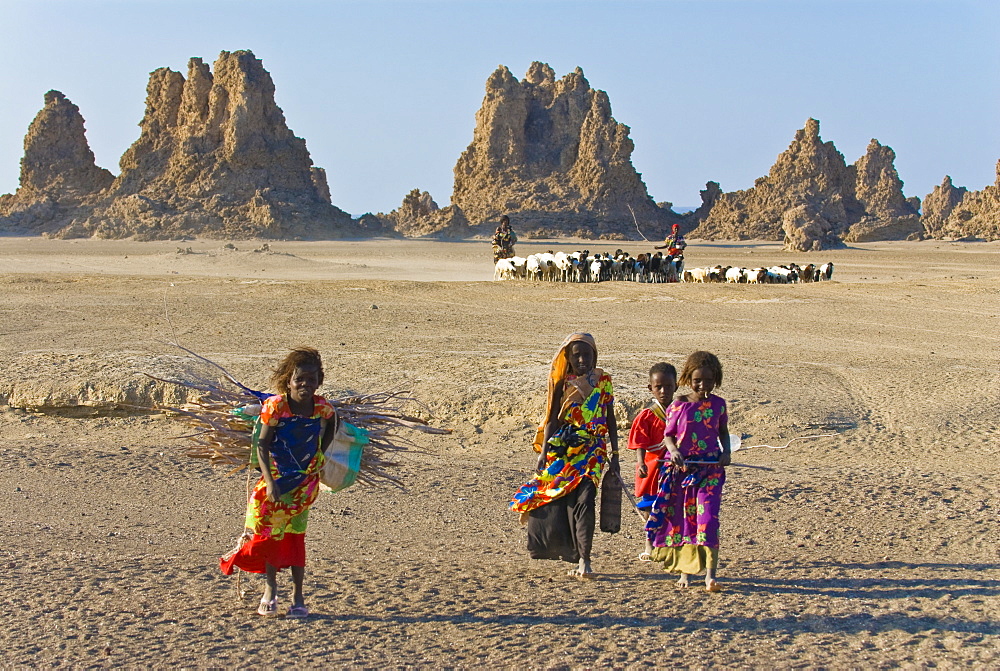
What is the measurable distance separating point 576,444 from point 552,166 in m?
72.1

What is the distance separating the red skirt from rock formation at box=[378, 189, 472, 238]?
58.5m

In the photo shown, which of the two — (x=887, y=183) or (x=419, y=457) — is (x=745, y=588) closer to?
(x=419, y=457)

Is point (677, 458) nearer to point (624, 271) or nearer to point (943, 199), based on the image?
point (624, 271)

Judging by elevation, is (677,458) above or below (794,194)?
below

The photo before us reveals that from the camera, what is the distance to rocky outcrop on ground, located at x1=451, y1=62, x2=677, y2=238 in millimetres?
70750

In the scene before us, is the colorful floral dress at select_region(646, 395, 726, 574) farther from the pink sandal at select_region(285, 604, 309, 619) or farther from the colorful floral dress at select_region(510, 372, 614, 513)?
the pink sandal at select_region(285, 604, 309, 619)

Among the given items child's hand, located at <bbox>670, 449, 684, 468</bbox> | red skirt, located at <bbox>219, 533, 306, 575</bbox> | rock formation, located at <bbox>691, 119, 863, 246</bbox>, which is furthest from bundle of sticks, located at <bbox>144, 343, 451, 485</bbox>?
rock formation, located at <bbox>691, 119, 863, 246</bbox>

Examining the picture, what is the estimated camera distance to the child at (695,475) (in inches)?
194

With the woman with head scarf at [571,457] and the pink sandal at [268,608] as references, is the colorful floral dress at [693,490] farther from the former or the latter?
the pink sandal at [268,608]

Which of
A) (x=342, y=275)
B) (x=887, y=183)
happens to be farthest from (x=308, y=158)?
(x=887, y=183)

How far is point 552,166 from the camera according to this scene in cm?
7594

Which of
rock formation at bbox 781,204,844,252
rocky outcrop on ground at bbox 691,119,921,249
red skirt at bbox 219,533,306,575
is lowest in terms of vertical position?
red skirt at bbox 219,533,306,575

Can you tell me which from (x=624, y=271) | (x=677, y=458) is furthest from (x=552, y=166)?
(x=677, y=458)

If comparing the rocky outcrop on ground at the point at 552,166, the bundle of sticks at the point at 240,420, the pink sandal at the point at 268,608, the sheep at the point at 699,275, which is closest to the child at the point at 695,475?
the bundle of sticks at the point at 240,420
